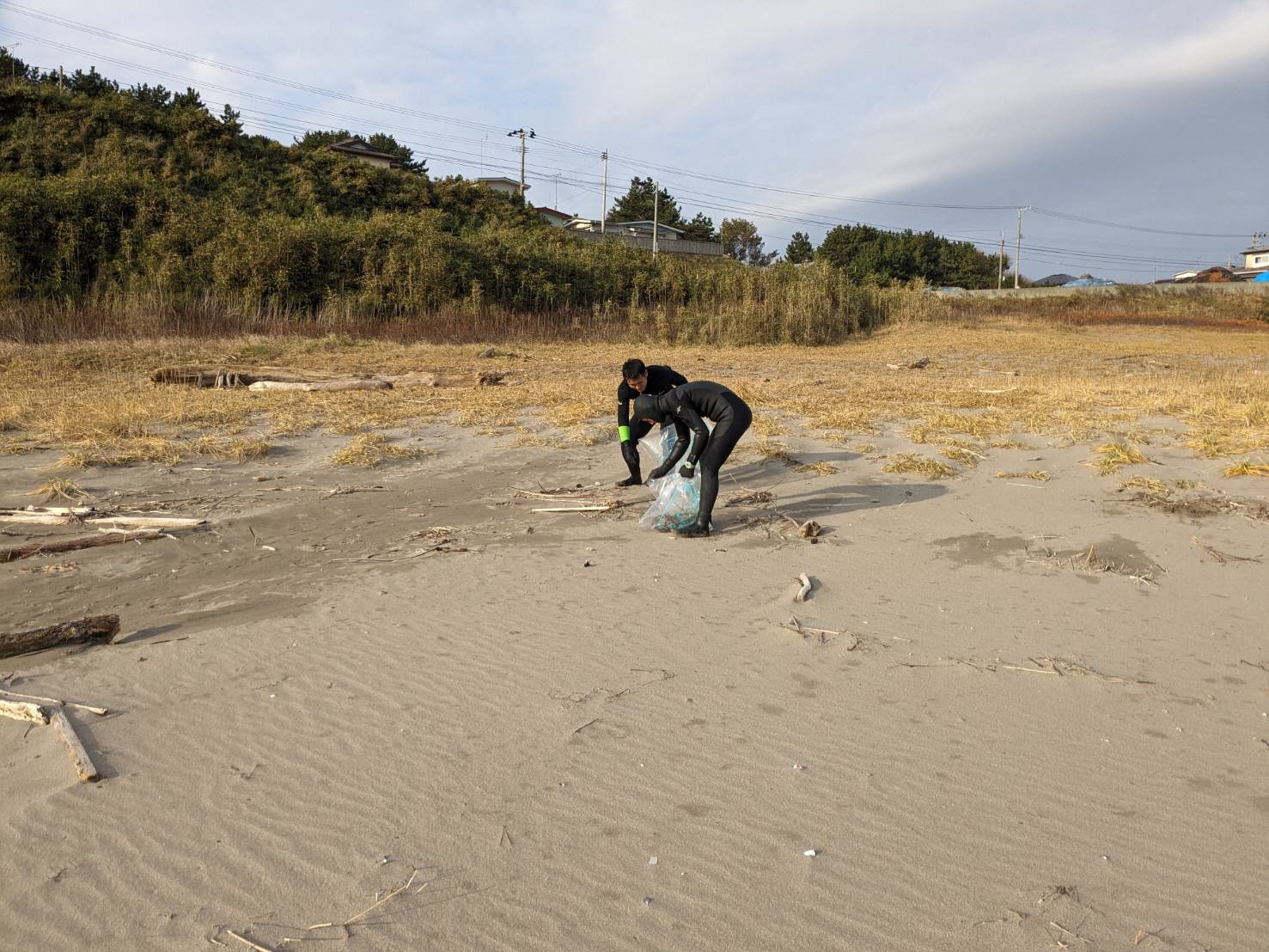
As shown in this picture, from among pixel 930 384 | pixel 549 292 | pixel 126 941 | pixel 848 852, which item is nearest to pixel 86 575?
pixel 126 941

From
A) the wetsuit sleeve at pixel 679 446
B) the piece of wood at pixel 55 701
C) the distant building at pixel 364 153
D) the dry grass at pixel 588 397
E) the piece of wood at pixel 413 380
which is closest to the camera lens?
the piece of wood at pixel 55 701

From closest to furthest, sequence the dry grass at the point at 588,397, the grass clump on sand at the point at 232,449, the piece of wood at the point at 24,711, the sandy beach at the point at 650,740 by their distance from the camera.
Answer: the sandy beach at the point at 650,740, the piece of wood at the point at 24,711, the grass clump on sand at the point at 232,449, the dry grass at the point at 588,397

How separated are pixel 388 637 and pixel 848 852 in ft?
9.02

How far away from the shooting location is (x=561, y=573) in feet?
18.5

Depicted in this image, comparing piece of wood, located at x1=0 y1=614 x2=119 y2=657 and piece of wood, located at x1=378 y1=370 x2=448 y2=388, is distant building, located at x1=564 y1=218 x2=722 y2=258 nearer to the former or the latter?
piece of wood, located at x1=378 y1=370 x2=448 y2=388

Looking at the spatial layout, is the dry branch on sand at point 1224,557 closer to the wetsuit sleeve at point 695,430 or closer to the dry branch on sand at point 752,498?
the dry branch on sand at point 752,498

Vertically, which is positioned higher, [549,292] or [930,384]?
[549,292]

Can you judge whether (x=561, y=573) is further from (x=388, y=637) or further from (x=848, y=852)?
(x=848, y=852)

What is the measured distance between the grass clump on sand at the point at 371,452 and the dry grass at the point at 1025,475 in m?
5.92

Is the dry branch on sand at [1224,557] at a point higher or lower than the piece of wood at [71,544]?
Result: higher

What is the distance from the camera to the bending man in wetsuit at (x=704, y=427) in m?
6.30

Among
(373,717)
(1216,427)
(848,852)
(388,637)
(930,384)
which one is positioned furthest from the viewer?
(930,384)

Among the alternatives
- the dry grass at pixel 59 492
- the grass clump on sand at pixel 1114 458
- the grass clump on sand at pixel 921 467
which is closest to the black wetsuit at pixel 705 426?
the grass clump on sand at pixel 921 467

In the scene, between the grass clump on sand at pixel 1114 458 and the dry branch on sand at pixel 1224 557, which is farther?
the grass clump on sand at pixel 1114 458
